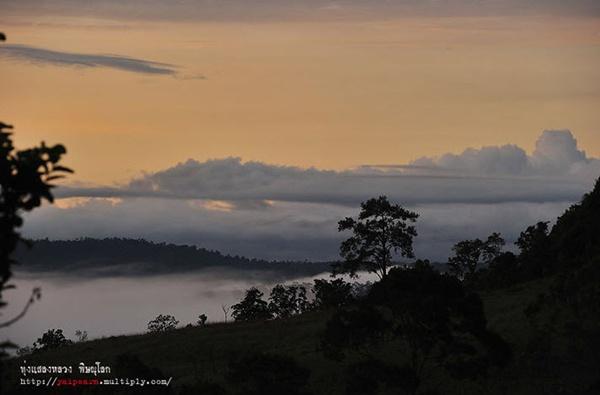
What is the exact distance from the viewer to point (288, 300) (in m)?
158

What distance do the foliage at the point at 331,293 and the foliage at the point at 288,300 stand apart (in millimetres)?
9535

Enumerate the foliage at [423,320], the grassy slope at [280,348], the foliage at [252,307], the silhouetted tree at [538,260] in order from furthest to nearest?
1. the foliage at [252,307]
2. the silhouetted tree at [538,260]
3. the grassy slope at [280,348]
4. the foliage at [423,320]

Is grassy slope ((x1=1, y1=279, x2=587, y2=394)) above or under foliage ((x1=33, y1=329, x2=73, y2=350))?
above

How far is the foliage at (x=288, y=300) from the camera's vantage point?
154625mm

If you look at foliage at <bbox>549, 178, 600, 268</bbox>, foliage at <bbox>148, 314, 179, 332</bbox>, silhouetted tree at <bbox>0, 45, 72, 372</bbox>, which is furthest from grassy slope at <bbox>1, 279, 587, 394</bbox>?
foliage at <bbox>148, 314, 179, 332</bbox>

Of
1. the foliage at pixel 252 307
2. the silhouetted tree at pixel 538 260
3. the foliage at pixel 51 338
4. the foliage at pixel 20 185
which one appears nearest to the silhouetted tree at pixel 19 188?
the foliage at pixel 20 185

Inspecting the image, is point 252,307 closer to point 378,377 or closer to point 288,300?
point 288,300

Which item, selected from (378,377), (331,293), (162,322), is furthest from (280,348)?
(162,322)

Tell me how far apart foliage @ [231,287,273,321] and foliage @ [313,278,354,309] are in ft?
26.4

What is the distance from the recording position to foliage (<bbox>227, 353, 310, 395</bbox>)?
55875mm

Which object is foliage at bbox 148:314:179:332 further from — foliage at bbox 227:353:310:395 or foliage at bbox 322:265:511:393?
foliage at bbox 322:265:511:393

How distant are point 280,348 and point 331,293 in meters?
49.4

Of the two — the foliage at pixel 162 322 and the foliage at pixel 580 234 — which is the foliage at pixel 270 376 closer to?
the foliage at pixel 580 234

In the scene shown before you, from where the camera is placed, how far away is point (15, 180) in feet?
53.6
